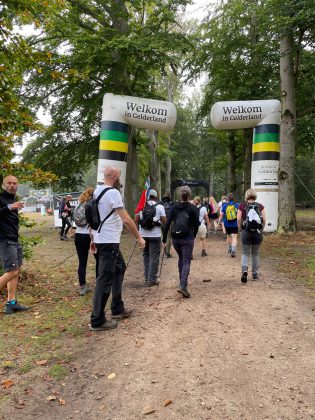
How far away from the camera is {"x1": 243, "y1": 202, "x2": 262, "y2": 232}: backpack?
300 inches

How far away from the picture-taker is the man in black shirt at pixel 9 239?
6.01 metres

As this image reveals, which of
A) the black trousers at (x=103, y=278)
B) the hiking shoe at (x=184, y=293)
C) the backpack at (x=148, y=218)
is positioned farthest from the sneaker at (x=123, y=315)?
the backpack at (x=148, y=218)

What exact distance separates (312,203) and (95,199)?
46.0m

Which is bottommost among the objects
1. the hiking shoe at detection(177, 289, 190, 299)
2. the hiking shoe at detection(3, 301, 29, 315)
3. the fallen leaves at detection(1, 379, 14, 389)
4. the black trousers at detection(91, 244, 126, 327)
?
the fallen leaves at detection(1, 379, 14, 389)

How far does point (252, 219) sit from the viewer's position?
762cm

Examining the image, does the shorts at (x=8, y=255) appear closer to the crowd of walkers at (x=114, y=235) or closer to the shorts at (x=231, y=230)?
the crowd of walkers at (x=114, y=235)

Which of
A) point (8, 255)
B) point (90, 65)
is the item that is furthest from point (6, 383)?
point (90, 65)

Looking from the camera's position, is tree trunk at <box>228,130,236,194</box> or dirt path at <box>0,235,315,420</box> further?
tree trunk at <box>228,130,236,194</box>

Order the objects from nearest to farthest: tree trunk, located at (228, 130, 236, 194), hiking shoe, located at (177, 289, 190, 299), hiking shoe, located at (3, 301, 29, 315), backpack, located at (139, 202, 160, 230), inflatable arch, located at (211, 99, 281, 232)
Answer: hiking shoe, located at (3, 301, 29, 315)
hiking shoe, located at (177, 289, 190, 299)
backpack, located at (139, 202, 160, 230)
inflatable arch, located at (211, 99, 281, 232)
tree trunk, located at (228, 130, 236, 194)

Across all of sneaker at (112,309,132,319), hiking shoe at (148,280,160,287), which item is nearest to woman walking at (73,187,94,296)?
hiking shoe at (148,280,160,287)

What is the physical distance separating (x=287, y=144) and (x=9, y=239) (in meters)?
11.2

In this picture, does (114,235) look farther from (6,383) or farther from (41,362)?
(6,383)

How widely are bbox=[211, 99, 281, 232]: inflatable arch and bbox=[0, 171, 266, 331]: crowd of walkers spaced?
6.78 m

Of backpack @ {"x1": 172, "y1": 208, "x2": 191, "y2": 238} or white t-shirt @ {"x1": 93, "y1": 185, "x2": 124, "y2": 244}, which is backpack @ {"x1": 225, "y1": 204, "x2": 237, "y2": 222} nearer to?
backpack @ {"x1": 172, "y1": 208, "x2": 191, "y2": 238}
